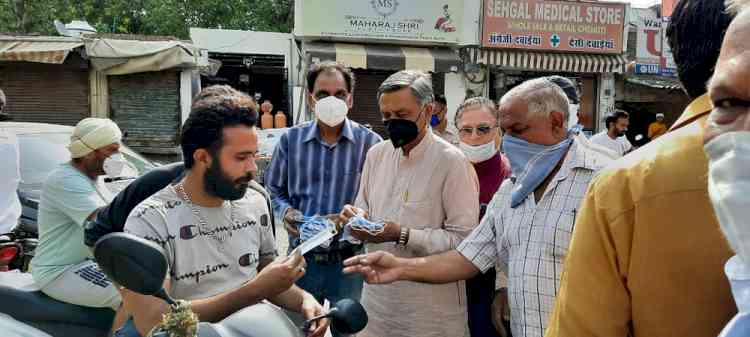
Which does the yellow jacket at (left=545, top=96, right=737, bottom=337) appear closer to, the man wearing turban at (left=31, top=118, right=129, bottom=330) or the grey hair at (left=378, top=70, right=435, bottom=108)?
the grey hair at (left=378, top=70, right=435, bottom=108)

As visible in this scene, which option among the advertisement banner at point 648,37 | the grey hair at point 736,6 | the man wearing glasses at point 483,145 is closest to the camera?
the grey hair at point 736,6

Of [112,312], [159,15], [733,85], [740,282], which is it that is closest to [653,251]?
[740,282]

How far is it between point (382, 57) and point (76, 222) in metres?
12.7

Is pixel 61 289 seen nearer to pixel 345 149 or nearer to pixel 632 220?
pixel 345 149

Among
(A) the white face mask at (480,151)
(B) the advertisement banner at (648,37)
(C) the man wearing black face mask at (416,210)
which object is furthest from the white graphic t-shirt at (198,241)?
(B) the advertisement banner at (648,37)

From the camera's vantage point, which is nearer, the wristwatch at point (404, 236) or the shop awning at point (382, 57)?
the wristwatch at point (404, 236)

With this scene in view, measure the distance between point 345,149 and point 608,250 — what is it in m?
2.53

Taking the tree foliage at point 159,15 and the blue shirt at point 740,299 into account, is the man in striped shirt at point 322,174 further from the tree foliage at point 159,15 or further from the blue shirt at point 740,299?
the tree foliage at point 159,15

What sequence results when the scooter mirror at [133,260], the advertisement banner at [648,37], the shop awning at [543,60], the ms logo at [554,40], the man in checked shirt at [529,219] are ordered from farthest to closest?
the advertisement banner at [648,37]
the ms logo at [554,40]
the shop awning at [543,60]
the man in checked shirt at [529,219]
the scooter mirror at [133,260]

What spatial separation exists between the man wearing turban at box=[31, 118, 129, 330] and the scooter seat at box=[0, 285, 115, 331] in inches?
1.6

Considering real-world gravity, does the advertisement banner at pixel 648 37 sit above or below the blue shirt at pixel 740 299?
above

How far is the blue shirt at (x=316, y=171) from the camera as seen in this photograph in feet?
12.0

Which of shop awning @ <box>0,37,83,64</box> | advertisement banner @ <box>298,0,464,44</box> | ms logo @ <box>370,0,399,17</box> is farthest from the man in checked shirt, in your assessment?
ms logo @ <box>370,0,399,17</box>

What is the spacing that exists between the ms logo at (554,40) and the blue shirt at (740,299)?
54.8 feet
